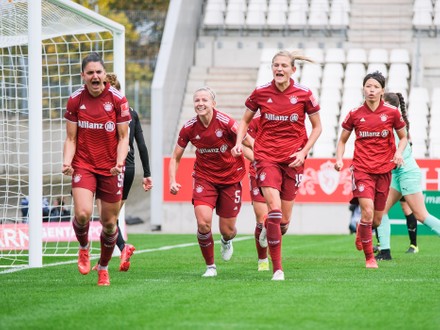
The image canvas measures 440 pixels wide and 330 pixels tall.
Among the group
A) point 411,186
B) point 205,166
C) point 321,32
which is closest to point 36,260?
point 205,166

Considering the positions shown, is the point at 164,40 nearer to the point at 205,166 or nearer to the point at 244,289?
the point at 205,166

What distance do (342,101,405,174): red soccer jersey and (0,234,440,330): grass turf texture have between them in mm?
1167

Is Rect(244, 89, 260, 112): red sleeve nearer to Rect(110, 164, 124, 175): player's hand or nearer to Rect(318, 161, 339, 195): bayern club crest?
Rect(110, 164, 124, 175): player's hand

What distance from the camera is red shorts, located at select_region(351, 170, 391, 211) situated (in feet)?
38.1

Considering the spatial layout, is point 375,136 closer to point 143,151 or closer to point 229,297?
point 143,151

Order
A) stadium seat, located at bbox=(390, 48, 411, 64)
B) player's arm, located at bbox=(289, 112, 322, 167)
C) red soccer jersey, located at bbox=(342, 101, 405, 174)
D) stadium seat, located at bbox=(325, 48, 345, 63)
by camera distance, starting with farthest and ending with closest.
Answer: stadium seat, located at bbox=(325, 48, 345, 63), stadium seat, located at bbox=(390, 48, 411, 64), red soccer jersey, located at bbox=(342, 101, 405, 174), player's arm, located at bbox=(289, 112, 322, 167)

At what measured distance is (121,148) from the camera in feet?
31.2

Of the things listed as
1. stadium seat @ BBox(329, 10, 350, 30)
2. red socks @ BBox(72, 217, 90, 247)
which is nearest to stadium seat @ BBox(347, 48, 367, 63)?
stadium seat @ BBox(329, 10, 350, 30)

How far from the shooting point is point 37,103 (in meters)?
12.4

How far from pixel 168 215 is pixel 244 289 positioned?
15361 mm

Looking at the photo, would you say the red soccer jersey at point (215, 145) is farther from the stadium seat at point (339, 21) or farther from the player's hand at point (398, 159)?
the stadium seat at point (339, 21)

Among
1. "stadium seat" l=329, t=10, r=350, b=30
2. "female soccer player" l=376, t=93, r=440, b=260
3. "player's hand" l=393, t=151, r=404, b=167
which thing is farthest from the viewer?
"stadium seat" l=329, t=10, r=350, b=30

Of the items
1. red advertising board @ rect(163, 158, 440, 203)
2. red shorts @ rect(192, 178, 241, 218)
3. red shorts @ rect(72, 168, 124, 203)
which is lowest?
red advertising board @ rect(163, 158, 440, 203)

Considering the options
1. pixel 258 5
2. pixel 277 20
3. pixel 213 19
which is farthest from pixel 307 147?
pixel 258 5
